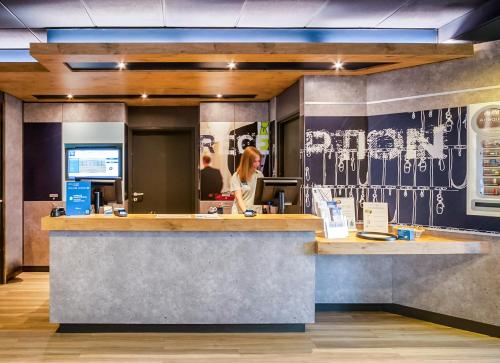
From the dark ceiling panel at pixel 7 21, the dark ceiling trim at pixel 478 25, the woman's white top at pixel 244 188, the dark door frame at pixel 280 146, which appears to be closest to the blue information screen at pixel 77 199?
the woman's white top at pixel 244 188

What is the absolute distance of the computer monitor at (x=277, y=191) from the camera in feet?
14.3

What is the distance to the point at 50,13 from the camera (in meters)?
4.18

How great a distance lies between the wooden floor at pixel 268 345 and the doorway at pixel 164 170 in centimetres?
325

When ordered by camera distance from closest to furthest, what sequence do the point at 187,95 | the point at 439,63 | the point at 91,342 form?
the point at 91,342, the point at 439,63, the point at 187,95

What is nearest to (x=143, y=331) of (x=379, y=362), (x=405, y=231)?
(x=379, y=362)

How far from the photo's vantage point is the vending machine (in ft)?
13.6

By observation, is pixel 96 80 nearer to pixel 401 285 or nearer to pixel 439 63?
pixel 439 63

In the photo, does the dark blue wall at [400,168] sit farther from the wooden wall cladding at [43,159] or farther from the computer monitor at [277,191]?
the wooden wall cladding at [43,159]

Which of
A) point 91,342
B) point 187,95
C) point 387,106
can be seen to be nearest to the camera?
point 91,342

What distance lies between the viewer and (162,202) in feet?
24.7

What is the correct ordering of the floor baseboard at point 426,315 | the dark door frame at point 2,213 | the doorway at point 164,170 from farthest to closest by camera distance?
the doorway at point 164,170 → the dark door frame at point 2,213 → the floor baseboard at point 426,315

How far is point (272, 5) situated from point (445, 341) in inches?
146

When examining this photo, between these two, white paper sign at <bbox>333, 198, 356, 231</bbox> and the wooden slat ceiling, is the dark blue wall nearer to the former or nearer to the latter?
white paper sign at <bbox>333, 198, 356, 231</bbox>

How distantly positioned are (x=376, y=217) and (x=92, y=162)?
4736mm
